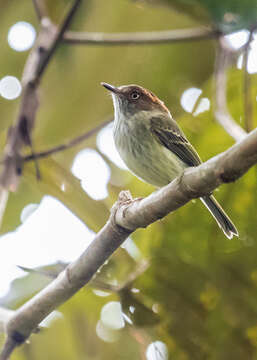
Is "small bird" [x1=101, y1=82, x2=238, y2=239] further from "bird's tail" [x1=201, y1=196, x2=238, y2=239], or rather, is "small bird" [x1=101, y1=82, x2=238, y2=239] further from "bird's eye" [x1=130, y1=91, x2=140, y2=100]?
"bird's eye" [x1=130, y1=91, x2=140, y2=100]

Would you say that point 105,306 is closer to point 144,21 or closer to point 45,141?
point 45,141

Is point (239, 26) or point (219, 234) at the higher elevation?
point (239, 26)

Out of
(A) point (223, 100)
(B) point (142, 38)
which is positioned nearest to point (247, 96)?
(A) point (223, 100)

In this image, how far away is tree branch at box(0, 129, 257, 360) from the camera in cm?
188

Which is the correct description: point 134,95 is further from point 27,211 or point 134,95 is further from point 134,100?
point 27,211

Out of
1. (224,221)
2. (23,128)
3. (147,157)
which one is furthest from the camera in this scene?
A: (23,128)

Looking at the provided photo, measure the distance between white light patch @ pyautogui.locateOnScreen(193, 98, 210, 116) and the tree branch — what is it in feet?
3.39

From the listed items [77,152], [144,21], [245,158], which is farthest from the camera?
[144,21]

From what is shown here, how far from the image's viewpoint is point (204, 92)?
13.0 ft

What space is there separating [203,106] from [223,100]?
0.29 meters

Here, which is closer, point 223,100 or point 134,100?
point 223,100

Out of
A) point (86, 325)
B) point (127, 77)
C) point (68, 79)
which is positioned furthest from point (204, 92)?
point (86, 325)

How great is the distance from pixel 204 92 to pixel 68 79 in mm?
1307

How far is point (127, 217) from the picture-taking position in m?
2.40
